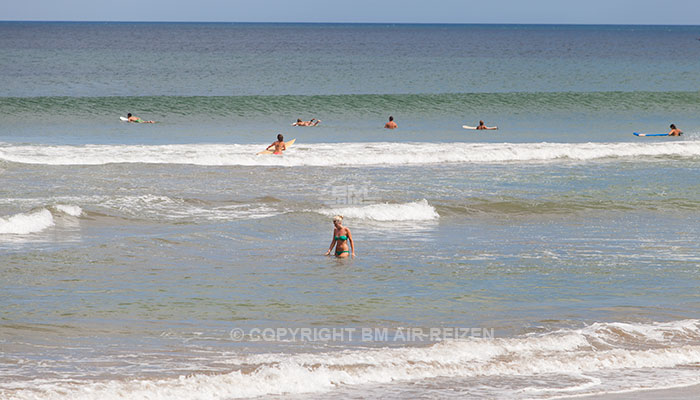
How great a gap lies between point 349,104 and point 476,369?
136 feet

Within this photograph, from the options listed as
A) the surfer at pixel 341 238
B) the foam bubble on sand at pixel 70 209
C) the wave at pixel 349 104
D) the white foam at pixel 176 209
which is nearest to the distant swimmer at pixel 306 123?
the wave at pixel 349 104

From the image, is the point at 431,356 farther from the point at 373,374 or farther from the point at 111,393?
the point at 111,393

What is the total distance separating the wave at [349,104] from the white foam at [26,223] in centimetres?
2766

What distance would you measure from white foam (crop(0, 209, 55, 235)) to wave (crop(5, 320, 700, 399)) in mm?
8932

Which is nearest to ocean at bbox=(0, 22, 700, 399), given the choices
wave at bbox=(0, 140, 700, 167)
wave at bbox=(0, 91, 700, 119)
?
wave at bbox=(0, 140, 700, 167)

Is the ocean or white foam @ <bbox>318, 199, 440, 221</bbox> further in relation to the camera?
white foam @ <bbox>318, 199, 440, 221</bbox>

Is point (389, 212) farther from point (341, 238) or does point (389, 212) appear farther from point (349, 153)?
point (349, 153)

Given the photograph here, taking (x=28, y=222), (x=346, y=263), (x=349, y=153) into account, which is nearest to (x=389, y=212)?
(x=346, y=263)

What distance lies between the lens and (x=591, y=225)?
18.6 m

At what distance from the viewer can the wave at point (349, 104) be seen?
46656mm

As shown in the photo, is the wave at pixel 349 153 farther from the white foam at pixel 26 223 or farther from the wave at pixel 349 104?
the wave at pixel 349 104

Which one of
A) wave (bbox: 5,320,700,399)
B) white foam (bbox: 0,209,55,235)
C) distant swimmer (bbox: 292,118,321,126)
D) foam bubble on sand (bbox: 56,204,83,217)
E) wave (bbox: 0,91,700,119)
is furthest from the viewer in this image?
wave (bbox: 0,91,700,119)

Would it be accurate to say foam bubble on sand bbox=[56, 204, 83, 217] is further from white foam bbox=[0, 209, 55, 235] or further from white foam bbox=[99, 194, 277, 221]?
white foam bbox=[99, 194, 277, 221]

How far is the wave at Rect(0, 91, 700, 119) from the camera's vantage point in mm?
46656
